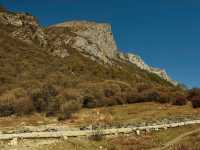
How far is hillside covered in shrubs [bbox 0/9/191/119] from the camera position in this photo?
97.1 m

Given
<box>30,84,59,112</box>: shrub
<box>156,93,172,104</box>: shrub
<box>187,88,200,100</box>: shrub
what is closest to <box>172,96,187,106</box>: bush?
<box>156,93,172,104</box>: shrub

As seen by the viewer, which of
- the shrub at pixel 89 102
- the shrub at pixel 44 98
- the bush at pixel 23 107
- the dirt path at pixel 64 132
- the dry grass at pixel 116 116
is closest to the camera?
the dirt path at pixel 64 132

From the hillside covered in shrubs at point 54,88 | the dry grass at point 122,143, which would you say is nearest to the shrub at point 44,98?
the hillside covered in shrubs at point 54,88

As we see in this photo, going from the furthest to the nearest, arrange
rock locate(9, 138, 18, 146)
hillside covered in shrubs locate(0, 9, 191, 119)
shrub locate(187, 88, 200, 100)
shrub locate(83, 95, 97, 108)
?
shrub locate(187, 88, 200, 100) < shrub locate(83, 95, 97, 108) < hillside covered in shrubs locate(0, 9, 191, 119) < rock locate(9, 138, 18, 146)

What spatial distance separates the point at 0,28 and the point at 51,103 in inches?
3960

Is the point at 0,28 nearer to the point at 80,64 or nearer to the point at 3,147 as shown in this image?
the point at 80,64

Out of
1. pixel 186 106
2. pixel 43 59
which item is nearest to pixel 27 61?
pixel 43 59

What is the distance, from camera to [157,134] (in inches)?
2259

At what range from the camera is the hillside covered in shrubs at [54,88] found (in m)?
97.1

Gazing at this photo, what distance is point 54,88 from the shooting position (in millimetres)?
108250

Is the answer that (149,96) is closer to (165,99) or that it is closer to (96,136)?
(165,99)

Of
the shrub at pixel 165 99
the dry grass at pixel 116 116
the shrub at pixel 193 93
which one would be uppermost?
the shrub at pixel 193 93

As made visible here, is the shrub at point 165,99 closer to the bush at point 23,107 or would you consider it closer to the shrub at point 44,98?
the shrub at point 44,98

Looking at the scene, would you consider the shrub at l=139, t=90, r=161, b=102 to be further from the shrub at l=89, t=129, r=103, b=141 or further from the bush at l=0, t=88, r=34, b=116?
the shrub at l=89, t=129, r=103, b=141
